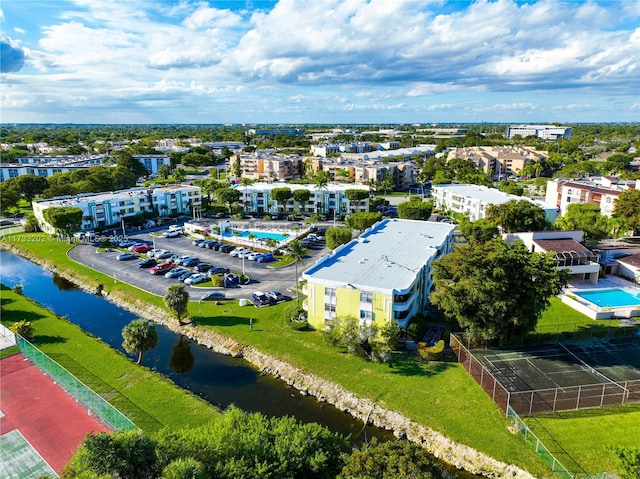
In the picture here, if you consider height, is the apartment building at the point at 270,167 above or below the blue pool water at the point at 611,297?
above

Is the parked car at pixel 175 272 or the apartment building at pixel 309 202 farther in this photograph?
the apartment building at pixel 309 202

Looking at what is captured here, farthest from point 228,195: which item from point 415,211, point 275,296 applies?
point 275,296

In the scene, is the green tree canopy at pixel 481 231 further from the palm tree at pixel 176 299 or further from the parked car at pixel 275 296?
the palm tree at pixel 176 299

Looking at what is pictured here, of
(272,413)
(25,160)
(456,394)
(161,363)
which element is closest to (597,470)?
(456,394)

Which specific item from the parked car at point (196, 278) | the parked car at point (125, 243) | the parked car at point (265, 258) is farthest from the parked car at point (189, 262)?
the parked car at point (125, 243)

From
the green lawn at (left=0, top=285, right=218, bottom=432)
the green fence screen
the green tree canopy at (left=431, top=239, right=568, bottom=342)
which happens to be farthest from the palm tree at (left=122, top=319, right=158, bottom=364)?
the green tree canopy at (left=431, top=239, right=568, bottom=342)

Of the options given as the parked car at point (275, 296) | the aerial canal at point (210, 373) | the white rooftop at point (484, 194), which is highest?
the white rooftop at point (484, 194)

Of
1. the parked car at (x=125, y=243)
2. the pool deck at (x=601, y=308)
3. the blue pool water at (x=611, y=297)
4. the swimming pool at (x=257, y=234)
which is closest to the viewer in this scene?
the pool deck at (x=601, y=308)

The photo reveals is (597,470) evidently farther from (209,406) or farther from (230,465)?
(209,406)
